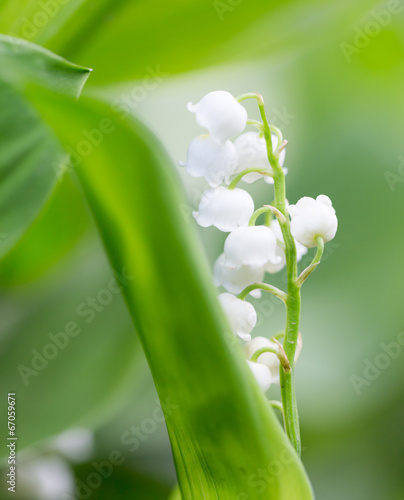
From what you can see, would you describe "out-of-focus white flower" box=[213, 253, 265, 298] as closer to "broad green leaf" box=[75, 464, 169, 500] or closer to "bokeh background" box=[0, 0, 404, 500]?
"bokeh background" box=[0, 0, 404, 500]

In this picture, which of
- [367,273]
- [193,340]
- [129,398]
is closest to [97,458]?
[129,398]

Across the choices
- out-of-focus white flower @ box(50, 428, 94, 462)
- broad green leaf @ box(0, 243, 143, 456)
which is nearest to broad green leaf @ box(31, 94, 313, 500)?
broad green leaf @ box(0, 243, 143, 456)

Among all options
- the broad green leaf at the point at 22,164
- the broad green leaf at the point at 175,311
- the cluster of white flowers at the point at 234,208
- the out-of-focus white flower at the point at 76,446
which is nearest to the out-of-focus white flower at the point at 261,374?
the cluster of white flowers at the point at 234,208

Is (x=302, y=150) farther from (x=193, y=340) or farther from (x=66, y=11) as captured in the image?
(x=193, y=340)

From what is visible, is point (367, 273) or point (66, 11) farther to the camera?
point (367, 273)

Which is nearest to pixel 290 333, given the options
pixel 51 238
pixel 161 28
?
pixel 161 28

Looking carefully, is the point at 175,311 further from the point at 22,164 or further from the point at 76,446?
the point at 76,446
